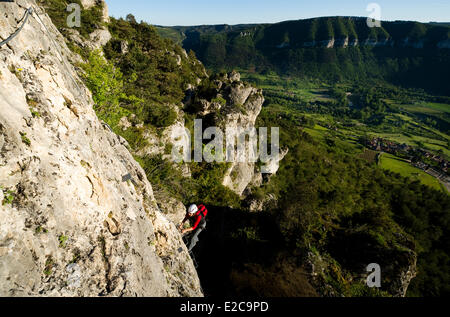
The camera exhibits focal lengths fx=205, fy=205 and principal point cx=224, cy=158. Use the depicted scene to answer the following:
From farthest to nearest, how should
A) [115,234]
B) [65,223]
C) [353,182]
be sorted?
1. [353,182]
2. [115,234]
3. [65,223]

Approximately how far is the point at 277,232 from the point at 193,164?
15.1 metres

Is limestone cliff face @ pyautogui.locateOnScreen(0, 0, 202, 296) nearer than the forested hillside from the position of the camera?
Yes

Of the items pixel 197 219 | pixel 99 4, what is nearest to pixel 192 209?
pixel 197 219

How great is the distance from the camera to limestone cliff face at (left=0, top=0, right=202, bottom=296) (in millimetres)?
4609

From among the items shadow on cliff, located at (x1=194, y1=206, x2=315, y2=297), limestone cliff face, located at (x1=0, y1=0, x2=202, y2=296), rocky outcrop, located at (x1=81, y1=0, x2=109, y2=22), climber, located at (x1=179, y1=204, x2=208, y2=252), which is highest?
rocky outcrop, located at (x1=81, y1=0, x2=109, y2=22)

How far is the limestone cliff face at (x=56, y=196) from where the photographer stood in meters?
4.61

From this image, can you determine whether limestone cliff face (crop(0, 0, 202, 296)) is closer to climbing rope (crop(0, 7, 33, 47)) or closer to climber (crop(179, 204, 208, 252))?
climbing rope (crop(0, 7, 33, 47))

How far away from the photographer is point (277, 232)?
28094mm

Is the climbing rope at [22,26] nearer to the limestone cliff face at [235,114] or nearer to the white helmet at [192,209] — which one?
the white helmet at [192,209]

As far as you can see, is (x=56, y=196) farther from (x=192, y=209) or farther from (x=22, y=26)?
(x=192, y=209)

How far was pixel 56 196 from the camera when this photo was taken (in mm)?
5453

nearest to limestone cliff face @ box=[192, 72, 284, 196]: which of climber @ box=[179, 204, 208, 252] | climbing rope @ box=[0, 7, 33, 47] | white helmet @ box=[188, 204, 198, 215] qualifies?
climber @ box=[179, 204, 208, 252]
